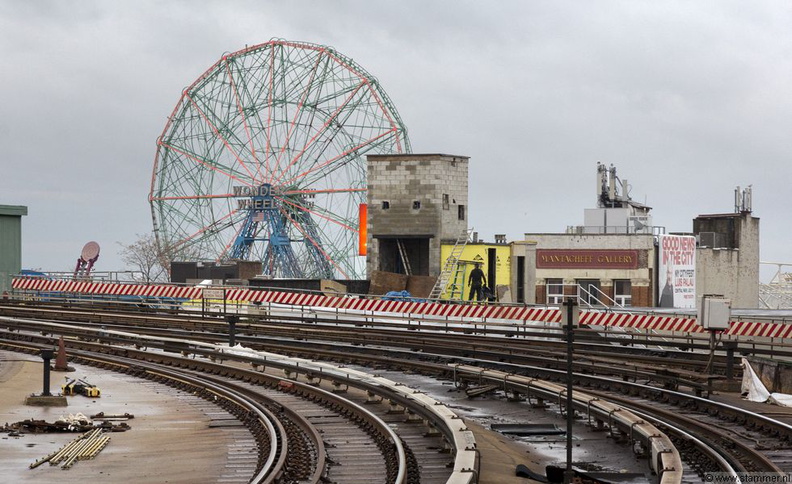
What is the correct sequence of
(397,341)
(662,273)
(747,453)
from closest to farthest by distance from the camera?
(747,453)
(397,341)
(662,273)

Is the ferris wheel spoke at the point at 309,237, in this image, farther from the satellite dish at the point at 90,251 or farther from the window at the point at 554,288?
the window at the point at 554,288

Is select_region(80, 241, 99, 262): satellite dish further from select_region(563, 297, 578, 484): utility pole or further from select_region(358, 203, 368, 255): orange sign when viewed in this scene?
select_region(563, 297, 578, 484): utility pole

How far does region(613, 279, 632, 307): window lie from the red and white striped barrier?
965 inches

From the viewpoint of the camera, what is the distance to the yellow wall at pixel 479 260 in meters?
63.9

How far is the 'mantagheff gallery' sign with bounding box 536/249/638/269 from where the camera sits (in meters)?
71.2

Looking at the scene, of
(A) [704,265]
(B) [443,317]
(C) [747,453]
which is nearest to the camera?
(C) [747,453]

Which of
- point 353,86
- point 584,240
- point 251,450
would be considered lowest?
point 251,450

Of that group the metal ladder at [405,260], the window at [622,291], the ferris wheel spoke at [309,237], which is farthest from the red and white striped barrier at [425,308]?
the ferris wheel spoke at [309,237]

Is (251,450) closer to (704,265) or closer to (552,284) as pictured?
(552,284)

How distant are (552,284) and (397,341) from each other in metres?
34.0

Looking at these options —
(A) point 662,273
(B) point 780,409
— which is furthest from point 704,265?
(B) point 780,409

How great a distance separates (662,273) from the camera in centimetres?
7144

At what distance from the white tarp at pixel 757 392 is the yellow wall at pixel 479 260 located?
36.8 metres

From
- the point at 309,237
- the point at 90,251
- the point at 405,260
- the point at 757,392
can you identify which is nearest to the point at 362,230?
the point at 405,260
